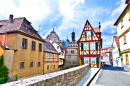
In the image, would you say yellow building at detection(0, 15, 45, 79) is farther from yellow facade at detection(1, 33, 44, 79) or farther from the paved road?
the paved road

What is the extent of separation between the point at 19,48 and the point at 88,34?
1425 centimetres

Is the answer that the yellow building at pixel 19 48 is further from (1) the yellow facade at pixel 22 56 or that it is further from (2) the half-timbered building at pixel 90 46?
(2) the half-timbered building at pixel 90 46

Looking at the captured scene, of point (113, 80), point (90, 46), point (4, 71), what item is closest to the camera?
point (113, 80)

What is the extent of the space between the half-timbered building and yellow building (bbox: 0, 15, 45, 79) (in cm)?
971

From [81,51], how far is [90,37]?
3.62 meters

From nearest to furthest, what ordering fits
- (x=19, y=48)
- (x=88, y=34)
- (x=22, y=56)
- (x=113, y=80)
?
(x=113, y=80) < (x=19, y=48) < (x=22, y=56) < (x=88, y=34)

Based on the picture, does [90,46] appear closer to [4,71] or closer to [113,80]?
[113,80]

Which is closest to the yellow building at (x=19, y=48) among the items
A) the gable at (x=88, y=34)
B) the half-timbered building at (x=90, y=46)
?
the half-timbered building at (x=90, y=46)

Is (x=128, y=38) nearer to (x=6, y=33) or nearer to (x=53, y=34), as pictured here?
(x=6, y=33)

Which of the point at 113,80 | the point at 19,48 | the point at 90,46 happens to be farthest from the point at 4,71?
the point at 90,46

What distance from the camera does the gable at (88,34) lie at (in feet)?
69.7

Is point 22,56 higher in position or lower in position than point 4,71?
higher

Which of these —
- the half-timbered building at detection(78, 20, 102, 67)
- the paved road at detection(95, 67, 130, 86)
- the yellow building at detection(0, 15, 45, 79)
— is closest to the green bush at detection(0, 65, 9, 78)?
the yellow building at detection(0, 15, 45, 79)

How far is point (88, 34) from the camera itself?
21.7 metres
